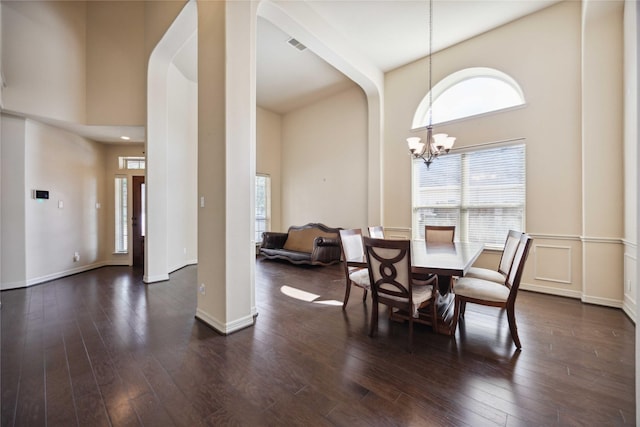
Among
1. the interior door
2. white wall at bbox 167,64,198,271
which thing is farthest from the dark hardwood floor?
the interior door

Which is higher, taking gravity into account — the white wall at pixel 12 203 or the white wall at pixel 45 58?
the white wall at pixel 45 58

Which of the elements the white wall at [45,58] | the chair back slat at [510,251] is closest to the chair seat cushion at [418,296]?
the chair back slat at [510,251]

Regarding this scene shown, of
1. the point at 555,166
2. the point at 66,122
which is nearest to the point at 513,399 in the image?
the point at 555,166

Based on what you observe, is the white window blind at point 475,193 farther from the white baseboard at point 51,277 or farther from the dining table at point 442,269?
the white baseboard at point 51,277

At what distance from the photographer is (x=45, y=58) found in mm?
3828

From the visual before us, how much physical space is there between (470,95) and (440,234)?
2.51m

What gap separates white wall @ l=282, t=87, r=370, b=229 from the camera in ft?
18.6

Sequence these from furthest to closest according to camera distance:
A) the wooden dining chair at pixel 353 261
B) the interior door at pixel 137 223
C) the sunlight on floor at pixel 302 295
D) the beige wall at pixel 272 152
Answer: the beige wall at pixel 272 152
the interior door at pixel 137 223
the sunlight on floor at pixel 302 295
the wooden dining chair at pixel 353 261

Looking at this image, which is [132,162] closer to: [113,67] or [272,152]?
[113,67]

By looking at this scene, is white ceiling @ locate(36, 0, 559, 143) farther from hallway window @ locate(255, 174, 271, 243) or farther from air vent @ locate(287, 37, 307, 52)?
hallway window @ locate(255, 174, 271, 243)

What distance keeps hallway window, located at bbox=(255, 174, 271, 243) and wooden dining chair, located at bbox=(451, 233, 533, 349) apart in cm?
543

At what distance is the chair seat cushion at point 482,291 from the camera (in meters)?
Result: 2.13

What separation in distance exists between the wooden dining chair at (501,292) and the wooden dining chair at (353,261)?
2.79 ft

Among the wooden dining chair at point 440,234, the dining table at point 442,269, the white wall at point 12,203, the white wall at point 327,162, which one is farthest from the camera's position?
the white wall at point 327,162
